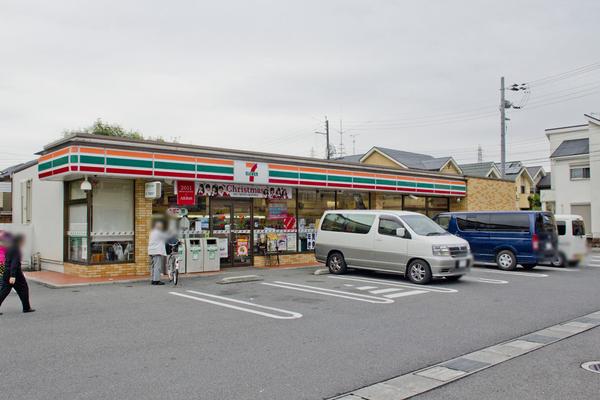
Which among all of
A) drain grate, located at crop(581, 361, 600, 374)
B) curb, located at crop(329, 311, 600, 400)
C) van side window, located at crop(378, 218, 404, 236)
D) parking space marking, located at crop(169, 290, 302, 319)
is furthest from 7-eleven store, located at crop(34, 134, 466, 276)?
drain grate, located at crop(581, 361, 600, 374)

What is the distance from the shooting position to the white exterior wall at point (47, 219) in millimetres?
16453

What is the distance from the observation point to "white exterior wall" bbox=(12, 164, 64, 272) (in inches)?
648

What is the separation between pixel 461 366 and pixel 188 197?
1184 cm

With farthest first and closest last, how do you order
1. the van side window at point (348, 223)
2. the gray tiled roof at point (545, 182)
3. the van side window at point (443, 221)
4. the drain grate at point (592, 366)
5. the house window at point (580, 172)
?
the gray tiled roof at point (545, 182) < the house window at point (580, 172) < the van side window at point (443, 221) < the van side window at point (348, 223) < the drain grate at point (592, 366)

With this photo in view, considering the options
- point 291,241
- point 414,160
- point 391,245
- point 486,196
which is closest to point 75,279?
point 291,241

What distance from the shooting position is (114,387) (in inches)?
215

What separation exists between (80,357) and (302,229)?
14.0 meters

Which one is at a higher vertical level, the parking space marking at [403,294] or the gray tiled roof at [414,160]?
the gray tiled roof at [414,160]

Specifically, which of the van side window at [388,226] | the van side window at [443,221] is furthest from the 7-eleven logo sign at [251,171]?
the van side window at [443,221]

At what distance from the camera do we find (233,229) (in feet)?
58.7

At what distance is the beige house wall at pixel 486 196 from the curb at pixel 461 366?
62.0 feet

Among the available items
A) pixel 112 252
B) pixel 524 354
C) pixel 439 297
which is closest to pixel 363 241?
pixel 439 297

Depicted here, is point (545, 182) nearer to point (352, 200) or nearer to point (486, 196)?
point (486, 196)

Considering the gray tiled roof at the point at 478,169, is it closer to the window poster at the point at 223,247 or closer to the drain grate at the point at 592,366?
the window poster at the point at 223,247
